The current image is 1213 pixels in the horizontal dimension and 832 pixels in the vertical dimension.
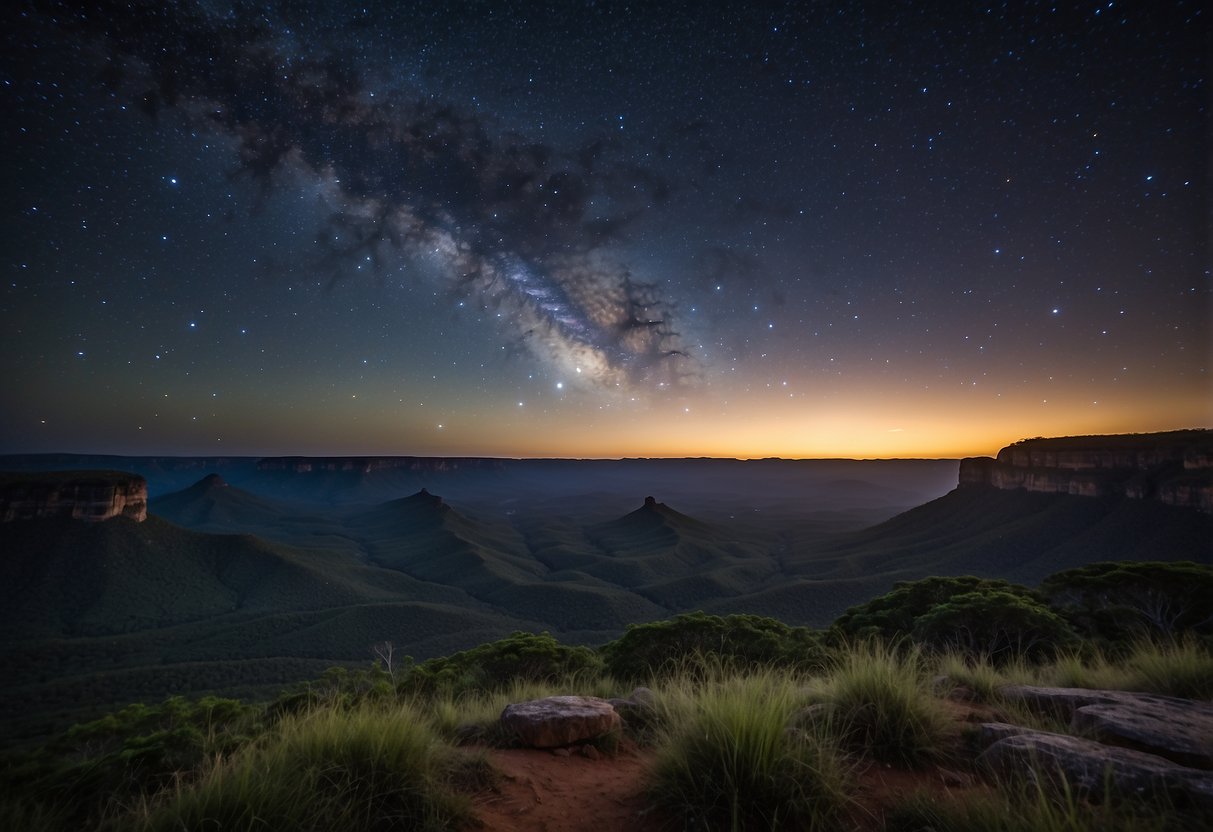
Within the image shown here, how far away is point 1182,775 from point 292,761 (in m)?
6.41

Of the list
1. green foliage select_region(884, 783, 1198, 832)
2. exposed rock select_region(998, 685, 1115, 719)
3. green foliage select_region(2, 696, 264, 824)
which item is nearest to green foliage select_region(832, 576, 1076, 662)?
exposed rock select_region(998, 685, 1115, 719)

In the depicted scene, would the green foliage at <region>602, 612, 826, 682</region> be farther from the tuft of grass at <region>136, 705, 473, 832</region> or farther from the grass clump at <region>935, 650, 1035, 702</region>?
the tuft of grass at <region>136, 705, 473, 832</region>

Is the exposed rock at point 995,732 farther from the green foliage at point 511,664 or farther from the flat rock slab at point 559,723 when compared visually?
the green foliage at point 511,664

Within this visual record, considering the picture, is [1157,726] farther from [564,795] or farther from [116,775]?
[116,775]

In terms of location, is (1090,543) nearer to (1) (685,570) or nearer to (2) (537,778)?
(1) (685,570)

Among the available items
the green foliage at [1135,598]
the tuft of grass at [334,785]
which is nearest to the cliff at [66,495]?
the tuft of grass at [334,785]

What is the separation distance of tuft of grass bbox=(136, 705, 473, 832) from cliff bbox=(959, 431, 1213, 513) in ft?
348

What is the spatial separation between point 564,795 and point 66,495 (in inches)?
5387

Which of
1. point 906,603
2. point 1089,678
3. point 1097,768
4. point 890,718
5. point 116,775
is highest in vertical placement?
point 1097,768

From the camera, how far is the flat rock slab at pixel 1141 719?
11.9ft

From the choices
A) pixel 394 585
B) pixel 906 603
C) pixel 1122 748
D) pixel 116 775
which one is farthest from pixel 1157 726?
pixel 394 585

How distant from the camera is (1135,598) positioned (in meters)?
19.7

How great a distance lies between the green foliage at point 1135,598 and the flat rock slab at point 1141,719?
1618 cm

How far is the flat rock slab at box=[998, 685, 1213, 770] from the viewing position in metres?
Result: 3.63
